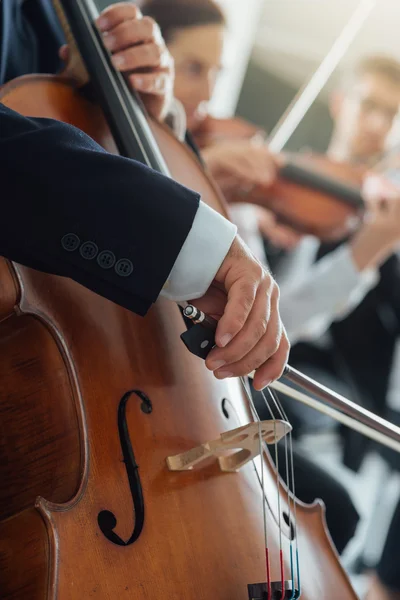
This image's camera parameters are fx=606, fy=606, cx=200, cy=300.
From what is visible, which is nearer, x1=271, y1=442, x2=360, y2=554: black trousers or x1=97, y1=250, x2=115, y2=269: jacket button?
x1=97, y1=250, x2=115, y2=269: jacket button

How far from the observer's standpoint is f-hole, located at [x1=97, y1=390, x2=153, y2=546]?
0.54m

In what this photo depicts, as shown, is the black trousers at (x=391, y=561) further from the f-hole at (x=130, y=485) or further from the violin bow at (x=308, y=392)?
the f-hole at (x=130, y=485)

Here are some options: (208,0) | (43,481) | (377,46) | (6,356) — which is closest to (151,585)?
(43,481)

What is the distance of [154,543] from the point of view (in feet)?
1.82

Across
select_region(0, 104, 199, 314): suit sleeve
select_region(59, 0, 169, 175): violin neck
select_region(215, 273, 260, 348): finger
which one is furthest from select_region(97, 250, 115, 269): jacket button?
select_region(59, 0, 169, 175): violin neck

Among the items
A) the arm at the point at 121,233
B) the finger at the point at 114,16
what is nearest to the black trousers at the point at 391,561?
the arm at the point at 121,233

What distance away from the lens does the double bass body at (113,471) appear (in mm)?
521

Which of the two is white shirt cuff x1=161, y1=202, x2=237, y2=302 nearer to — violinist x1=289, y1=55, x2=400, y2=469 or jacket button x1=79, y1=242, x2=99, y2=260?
jacket button x1=79, y1=242, x2=99, y2=260

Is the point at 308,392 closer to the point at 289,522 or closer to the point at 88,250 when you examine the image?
the point at 289,522

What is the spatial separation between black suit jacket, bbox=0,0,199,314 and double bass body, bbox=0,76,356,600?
0.08 metres

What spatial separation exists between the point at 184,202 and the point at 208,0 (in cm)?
124

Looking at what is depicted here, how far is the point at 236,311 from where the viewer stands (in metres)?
0.55

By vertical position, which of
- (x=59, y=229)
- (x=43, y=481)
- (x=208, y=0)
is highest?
(x=59, y=229)

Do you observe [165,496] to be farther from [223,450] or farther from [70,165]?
[70,165]
